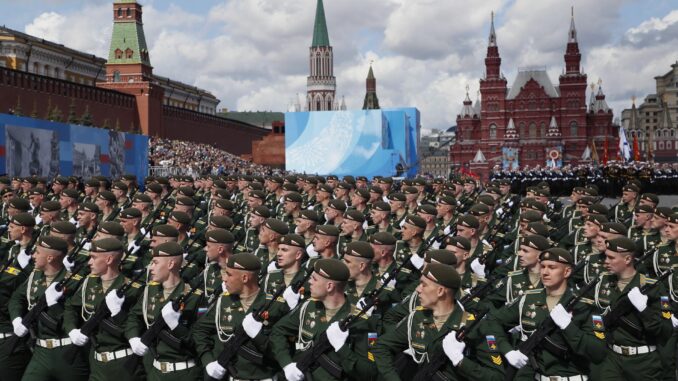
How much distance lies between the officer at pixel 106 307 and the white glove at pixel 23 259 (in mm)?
1792

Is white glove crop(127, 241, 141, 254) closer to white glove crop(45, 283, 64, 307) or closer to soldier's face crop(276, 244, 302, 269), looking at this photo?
white glove crop(45, 283, 64, 307)

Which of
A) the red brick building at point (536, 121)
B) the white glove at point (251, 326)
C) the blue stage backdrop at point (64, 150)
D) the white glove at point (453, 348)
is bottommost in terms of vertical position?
the white glove at point (453, 348)

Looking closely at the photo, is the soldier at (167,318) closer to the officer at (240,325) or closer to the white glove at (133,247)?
the officer at (240,325)

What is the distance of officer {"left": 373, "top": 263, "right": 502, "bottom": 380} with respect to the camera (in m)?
5.48

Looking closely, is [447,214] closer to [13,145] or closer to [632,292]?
[632,292]

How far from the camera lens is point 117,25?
8038 centimetres

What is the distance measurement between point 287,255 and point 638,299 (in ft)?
9.15

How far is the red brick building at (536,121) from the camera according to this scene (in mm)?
99938

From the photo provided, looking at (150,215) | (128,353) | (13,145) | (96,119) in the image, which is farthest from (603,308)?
(96,119)

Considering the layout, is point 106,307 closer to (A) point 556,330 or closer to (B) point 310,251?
(A) point 556,330

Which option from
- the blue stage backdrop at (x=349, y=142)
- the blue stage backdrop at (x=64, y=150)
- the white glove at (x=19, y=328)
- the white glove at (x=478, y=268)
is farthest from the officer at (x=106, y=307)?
the blue stage backdrop at (x=349, y=142)

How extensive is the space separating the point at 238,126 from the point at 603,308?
9304 cm

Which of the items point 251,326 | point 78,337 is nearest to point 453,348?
point 251,326

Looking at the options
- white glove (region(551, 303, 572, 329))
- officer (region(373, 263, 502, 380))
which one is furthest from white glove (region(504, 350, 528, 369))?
white glove (region(551, 303, 572, 329))
